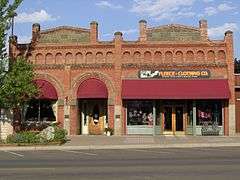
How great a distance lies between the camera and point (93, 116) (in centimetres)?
3700

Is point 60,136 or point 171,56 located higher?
point 171,56

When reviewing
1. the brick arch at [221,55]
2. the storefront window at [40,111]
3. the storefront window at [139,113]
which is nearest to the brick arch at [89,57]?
the storefront window at [40,111]

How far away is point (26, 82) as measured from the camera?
30.2 metres

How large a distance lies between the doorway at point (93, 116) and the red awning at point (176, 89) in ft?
11.1

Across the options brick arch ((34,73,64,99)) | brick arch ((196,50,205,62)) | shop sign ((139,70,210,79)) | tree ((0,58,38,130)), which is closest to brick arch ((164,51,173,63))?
shop sign ((139,70,210,79))

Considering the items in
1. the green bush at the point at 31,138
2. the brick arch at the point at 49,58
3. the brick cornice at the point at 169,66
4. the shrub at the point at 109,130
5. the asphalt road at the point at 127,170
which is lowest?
the asphalt road at the point at 127,170

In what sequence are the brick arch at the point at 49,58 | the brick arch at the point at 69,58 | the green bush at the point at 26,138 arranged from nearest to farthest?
the green bush at the point at 26,138
the brick arch at the point at 69,58
the brick arch at the point at 49,58

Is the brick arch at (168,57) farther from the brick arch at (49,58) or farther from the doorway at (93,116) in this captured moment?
the brick arch at (49,58)

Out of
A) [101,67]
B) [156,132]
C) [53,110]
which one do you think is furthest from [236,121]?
[53,110]

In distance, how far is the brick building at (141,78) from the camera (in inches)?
1362

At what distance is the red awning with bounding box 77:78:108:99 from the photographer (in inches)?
1364

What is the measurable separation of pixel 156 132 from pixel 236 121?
651cm

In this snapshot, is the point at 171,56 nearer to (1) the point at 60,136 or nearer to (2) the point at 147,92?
(2) the point at 147,92

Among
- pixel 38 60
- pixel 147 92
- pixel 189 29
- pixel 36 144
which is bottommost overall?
pixel 36 144
